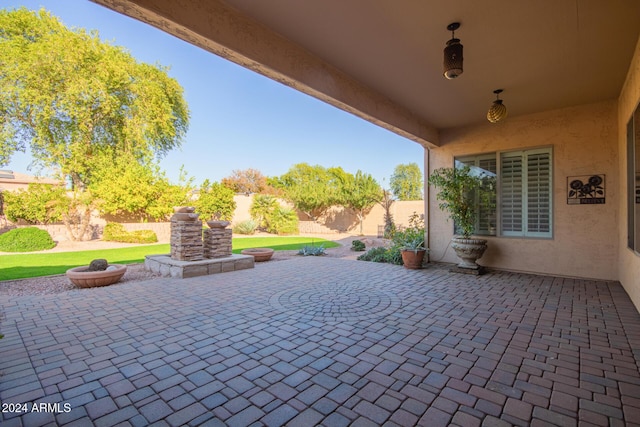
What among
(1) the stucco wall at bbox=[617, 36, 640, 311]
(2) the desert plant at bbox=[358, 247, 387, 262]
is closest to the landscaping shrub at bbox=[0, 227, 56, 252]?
(2) the desert plant at bbox=[358, 247, 387, 262]

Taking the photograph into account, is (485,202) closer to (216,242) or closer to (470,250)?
(470,250)

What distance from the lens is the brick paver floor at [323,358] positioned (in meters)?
1.77

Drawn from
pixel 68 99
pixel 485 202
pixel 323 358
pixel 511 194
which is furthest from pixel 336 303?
pixel 68 99

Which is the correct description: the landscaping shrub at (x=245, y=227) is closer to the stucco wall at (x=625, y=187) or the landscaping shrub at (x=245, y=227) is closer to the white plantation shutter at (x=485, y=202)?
the white plantation shutter at (x=485, y=202)

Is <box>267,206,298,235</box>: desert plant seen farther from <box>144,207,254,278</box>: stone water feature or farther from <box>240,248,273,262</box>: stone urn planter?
<box>144,207,254,278</box>: stone water feature

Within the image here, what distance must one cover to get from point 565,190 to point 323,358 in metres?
5.63

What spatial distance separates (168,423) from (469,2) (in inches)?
154

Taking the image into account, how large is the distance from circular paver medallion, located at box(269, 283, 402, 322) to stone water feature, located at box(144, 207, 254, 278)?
218 cm

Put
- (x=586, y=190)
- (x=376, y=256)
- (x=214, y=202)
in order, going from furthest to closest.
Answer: (x=214, y=202) → (x=376, y=256) → (x=586, y=190)

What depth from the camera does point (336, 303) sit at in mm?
3936

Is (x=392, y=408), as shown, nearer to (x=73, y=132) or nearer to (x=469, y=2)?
(x=469, y=2)

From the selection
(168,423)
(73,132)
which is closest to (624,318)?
(168,423)

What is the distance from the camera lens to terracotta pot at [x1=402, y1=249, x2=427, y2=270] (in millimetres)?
6184

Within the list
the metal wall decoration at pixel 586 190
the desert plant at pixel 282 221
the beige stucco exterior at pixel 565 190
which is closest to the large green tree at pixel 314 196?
the desert plant at pixel 282 221
